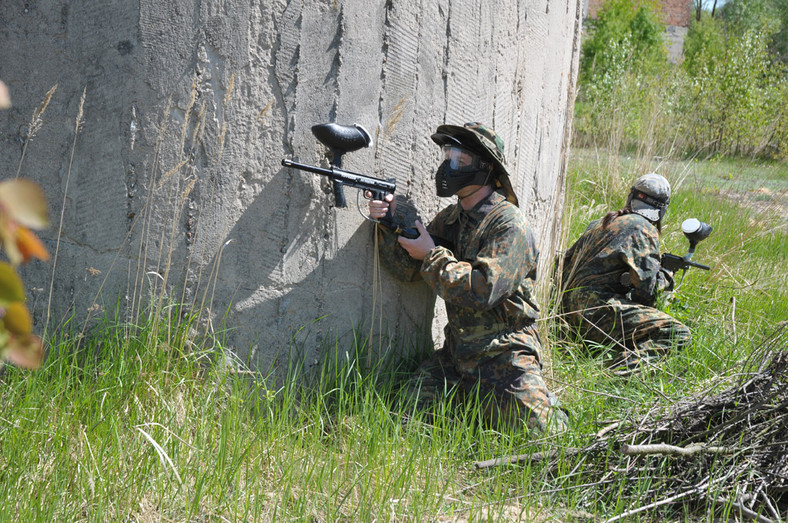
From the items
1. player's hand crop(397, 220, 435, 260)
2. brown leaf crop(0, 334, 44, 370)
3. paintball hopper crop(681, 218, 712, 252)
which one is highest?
brown leaf crop(0, 334, 44, 370)

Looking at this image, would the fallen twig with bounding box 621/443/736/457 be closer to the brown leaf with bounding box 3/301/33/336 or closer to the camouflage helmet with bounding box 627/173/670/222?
the camouflage helmet with bounding box 627/173/670/222

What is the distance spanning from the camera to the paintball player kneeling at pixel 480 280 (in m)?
3.73

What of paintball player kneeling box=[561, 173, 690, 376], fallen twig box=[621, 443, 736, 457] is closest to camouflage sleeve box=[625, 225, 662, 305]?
paintball player kneeling box=[561, 173, 690, 376]

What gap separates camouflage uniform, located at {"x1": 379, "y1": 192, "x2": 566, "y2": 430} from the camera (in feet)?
12.2

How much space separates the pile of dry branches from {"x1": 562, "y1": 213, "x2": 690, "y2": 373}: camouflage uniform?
1.58 meters

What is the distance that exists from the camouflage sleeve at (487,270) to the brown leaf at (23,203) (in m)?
3.15

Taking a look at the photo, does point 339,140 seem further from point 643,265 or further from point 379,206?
point 643,265

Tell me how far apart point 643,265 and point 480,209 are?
185 cm

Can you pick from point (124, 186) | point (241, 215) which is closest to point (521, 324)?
point (241, 215)

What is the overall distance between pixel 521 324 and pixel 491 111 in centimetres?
127

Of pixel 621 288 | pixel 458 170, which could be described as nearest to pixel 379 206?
pixel 458 170

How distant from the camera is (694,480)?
3184 mm

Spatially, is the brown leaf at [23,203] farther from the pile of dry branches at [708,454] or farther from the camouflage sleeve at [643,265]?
the camouflage sleeve at [643,265]

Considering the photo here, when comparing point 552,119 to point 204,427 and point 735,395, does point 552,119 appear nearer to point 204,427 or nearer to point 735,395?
point 735,395
